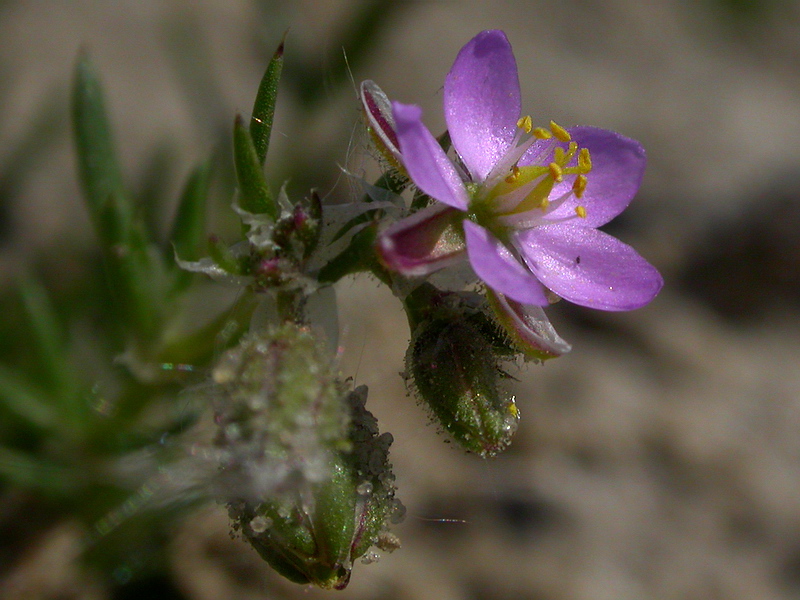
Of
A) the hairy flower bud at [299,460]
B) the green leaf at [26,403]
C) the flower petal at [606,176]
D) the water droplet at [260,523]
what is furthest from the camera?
the green leaf at [26,403]

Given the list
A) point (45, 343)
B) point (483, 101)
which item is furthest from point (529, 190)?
point (45, 343)

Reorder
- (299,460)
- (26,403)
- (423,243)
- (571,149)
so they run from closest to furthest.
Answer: (299,460), (423,243), (571,149), (26,403)

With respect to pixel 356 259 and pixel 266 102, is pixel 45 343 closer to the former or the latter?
pixel 266 102

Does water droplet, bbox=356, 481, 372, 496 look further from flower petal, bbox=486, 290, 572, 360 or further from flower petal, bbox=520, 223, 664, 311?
flower petal, bbox=520, 223, 664, 311

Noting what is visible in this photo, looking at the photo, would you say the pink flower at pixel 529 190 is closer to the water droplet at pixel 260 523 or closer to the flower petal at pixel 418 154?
the flower petal at pixel 418 154

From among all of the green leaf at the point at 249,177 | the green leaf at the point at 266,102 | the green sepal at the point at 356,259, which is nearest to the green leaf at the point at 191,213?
the green leaf at the point at 266,102
